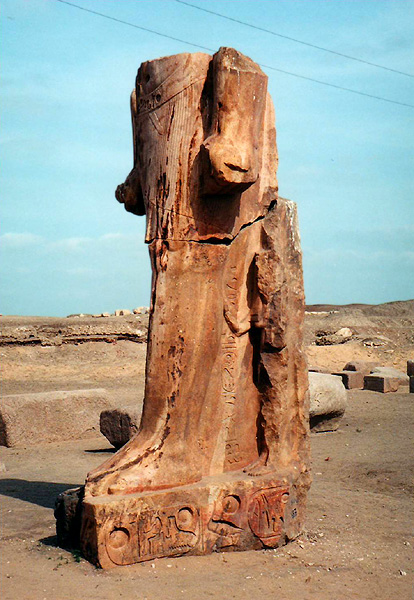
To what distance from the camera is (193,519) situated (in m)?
3.56

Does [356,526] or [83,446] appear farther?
[83,446]

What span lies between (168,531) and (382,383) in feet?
25.9

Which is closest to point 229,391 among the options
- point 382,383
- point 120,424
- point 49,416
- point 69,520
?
point 69,520

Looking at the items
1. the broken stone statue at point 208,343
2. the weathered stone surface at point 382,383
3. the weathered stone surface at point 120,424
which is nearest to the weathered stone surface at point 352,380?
the weathered stone surface at point 382,383

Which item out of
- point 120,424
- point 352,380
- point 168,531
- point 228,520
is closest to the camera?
point 168,531

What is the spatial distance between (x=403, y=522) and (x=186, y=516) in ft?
5.33

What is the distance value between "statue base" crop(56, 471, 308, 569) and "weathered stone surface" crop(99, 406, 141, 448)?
284cm

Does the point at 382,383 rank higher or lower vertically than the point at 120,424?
higher

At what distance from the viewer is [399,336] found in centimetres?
1892

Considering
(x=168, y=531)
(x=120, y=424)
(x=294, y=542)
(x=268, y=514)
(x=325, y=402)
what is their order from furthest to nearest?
(x=325, y=402) → (x=120, y=424) → (x=294, y=542) → (x=268, y=514) → (x=168, y=531)


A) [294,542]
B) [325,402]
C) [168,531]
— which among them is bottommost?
[294,542]

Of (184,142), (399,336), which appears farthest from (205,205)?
(399,336)

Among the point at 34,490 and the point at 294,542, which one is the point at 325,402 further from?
the point at 294,542

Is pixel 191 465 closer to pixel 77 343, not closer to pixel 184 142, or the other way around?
pixel 184 142
